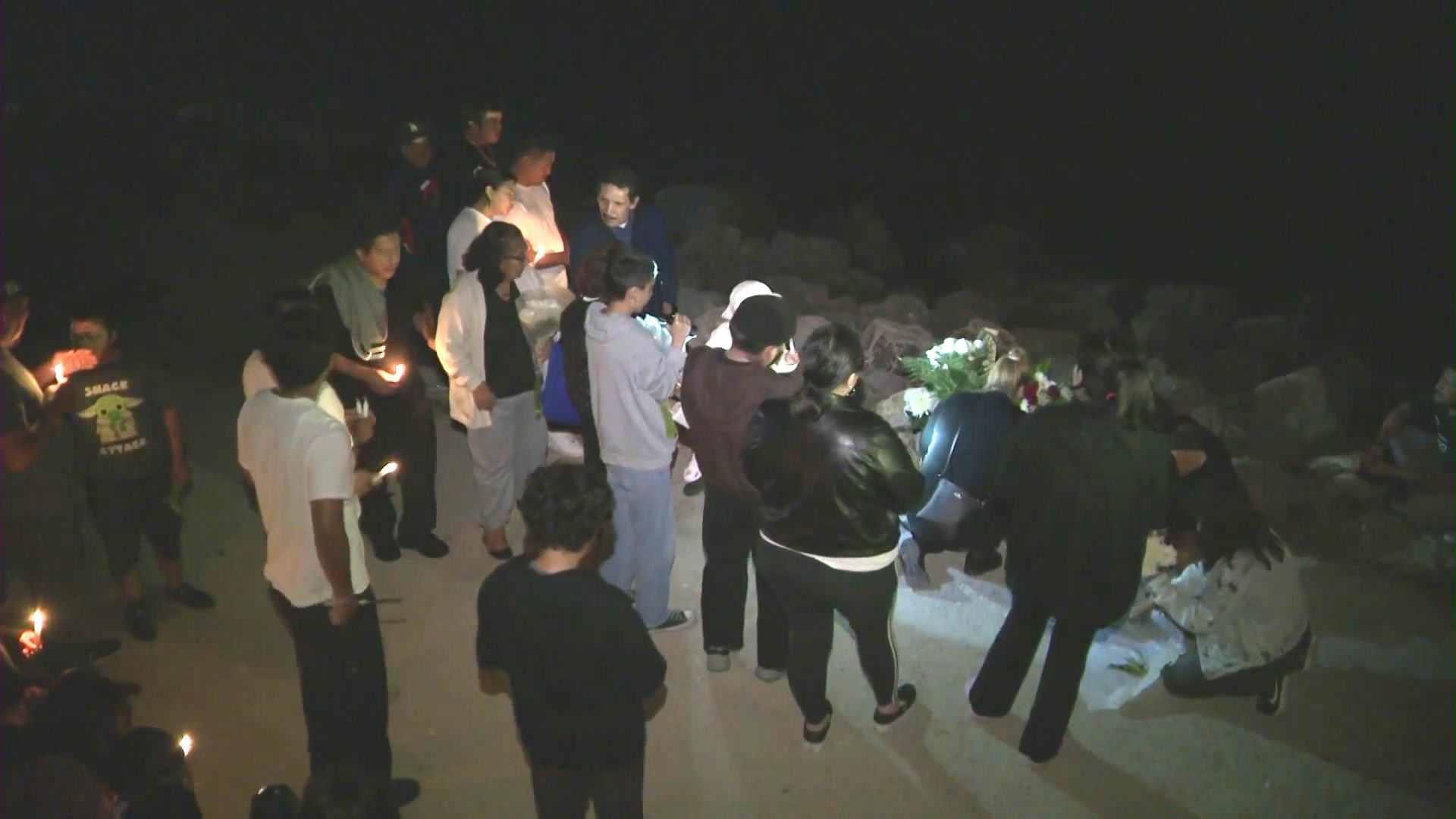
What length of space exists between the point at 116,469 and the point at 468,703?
185cm

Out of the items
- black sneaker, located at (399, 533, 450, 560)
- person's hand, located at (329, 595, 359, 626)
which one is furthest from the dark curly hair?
black sneaker, located at (399, 533, 450, 560)

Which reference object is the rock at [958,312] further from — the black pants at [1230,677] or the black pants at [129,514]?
the black pants at [129,514]

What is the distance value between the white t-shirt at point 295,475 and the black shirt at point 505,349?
5.27 feet

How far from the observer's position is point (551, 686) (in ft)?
8.96

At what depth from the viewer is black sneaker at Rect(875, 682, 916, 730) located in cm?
425

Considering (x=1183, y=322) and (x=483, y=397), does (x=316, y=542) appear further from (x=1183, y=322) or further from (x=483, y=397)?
(x=1183, y=322)

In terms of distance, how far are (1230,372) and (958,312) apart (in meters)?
2.40

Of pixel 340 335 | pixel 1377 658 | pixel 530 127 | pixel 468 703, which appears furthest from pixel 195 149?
pixel 1377 658

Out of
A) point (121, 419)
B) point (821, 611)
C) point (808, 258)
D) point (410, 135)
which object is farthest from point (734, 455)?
point (808, 258)

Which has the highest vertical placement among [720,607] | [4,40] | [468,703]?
[4,40]

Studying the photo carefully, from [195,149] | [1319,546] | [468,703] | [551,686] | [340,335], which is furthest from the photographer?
[195,149]

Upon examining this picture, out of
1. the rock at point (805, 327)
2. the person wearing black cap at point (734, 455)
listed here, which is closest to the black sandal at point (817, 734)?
the person wearing black cap at point (734, 455)

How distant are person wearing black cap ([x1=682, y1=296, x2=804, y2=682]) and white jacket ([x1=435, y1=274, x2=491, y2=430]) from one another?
1188 mm

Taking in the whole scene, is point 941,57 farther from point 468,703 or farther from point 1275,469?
point 468,703
